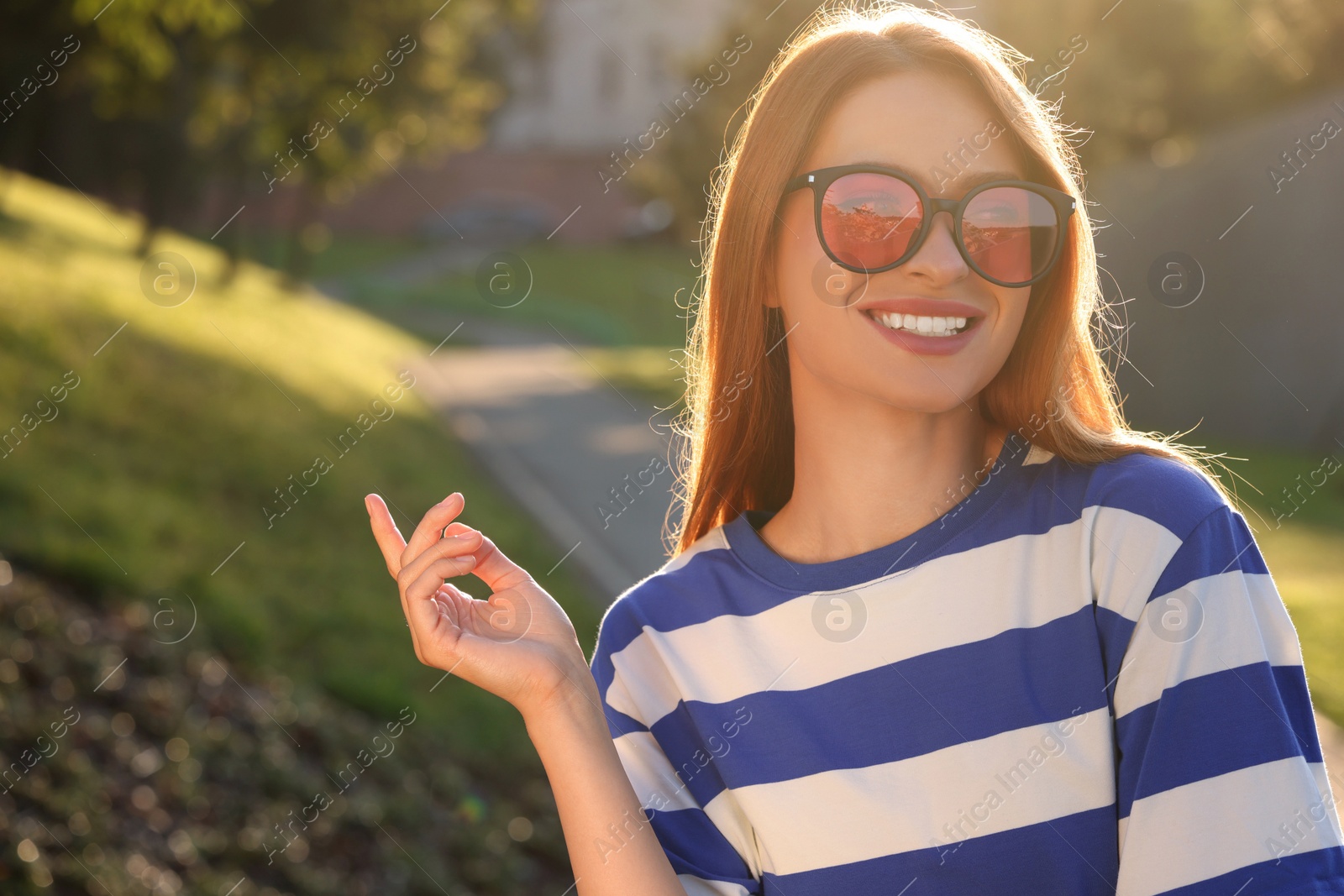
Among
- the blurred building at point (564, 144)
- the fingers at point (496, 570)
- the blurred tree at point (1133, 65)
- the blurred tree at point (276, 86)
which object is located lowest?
the fingers at point (496, 570)

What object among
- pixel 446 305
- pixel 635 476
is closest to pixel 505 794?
pixel 635 476

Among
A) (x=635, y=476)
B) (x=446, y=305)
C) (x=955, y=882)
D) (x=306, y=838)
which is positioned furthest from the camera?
(x=446, y=305)

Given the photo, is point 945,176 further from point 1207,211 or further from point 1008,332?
point 1207,211

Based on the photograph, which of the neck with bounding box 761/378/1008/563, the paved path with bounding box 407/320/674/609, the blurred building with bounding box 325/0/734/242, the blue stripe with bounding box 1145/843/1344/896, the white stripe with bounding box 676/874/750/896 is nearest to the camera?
the blue stripe with bounding box 1145/843/1344/896

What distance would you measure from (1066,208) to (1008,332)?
0.21 m

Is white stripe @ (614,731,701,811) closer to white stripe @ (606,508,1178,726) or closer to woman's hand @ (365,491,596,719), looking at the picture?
white stripe @ (606,508,1178,726)

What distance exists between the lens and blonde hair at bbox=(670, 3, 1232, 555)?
6.06 feet

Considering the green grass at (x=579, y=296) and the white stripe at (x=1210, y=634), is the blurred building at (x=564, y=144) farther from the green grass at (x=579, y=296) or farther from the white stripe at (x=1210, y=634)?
the white stripe at (x=1210, y=634)

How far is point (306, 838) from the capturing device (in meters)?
4.37

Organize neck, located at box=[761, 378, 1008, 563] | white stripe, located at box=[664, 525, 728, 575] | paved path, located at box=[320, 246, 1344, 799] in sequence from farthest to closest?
paved path, located at box=[320, 246, 1344, 799]
white stripe, located at box=[664, 525, 728, 575]
neck, located at box=[761, 378, 1008, 563]

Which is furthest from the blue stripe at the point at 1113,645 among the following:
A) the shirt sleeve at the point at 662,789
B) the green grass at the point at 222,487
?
the green grass at the point at 222,487

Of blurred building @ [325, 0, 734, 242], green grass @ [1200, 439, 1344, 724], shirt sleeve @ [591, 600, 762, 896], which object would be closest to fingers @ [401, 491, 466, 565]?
shirt sleeve @ [591, 600, 762, 896]

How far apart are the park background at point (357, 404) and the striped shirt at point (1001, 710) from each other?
78cm

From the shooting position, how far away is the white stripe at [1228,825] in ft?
4.63
